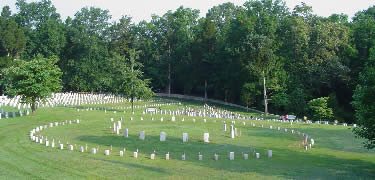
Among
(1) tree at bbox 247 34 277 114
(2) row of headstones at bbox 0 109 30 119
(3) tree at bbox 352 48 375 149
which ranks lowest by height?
(2) row of headstones at bbox 0 109 30 119

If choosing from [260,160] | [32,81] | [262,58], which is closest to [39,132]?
[32,81]

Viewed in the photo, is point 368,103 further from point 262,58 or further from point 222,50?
point 222,50

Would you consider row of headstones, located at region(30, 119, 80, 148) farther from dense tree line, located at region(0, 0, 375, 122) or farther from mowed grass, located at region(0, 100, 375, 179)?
dense tree line, located at region(0, 0, 375, 122)

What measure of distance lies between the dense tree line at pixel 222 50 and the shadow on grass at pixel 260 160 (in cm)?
2344

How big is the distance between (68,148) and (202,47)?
187 feet

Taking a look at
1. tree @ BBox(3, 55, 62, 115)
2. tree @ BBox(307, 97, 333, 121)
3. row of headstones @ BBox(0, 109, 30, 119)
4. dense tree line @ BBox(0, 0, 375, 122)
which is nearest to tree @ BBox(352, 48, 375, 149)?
dense tree line @ BBox(0, 0, 375, 122)

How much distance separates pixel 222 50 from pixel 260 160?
178ft

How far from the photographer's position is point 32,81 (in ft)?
130

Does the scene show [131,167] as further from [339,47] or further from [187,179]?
[339,47]

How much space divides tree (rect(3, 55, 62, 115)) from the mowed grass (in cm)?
380

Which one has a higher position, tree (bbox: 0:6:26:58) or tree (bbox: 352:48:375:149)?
tree (bbox: 0:6:26:58)

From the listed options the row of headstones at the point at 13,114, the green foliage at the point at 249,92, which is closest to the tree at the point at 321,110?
the green foliage at the point at 249,92

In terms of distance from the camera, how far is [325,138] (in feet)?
103

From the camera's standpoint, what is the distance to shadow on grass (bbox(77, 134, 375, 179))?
61.9 ft
